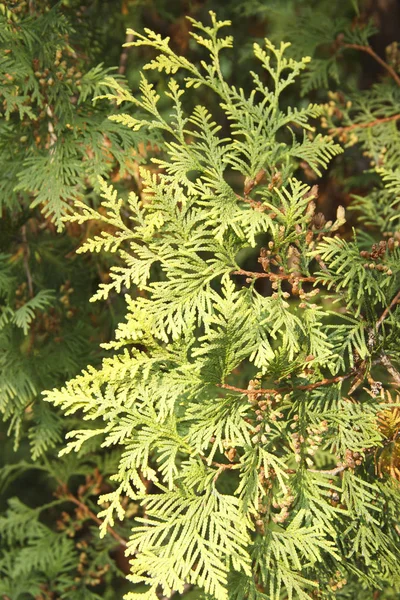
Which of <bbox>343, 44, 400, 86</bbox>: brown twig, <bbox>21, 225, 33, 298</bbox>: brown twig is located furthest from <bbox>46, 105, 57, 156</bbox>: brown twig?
<bbox>343, 44, 400, 86</bbox>: brown twig

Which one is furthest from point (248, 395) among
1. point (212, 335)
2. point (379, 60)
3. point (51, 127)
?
point (379, 60)

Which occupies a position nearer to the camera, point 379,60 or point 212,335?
point 212,335

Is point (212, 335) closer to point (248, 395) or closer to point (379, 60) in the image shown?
point (248, 395)

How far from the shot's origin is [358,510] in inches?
36.1

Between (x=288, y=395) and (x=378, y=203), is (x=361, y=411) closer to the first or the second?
(x=288, y=395)

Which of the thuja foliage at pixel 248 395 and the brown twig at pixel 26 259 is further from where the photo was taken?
the brown twig at pixel 26 259

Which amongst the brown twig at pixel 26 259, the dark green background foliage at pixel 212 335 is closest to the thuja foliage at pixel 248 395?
the dark green background foliage at pixel 212 335

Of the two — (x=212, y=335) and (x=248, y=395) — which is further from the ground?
(x=212, y=335)

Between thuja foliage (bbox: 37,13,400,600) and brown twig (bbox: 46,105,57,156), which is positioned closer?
thuja foliage (bbox: 37,13,400,600)

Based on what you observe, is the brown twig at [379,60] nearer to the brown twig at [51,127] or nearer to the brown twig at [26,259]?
the brown twig at [51,127]

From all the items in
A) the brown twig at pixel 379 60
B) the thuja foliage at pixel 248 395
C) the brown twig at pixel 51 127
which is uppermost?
the brown twig at pixel 51 127

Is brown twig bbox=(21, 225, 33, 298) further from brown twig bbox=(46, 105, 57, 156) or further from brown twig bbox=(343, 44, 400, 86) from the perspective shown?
brown twig bbox=(343, 44, 400, 86)

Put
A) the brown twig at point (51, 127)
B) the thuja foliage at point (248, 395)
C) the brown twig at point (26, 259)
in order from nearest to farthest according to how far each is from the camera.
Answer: the thuja foliage at point (248, 395)
the brown twig at point (51, 127)
the brown twig at point (26, 259)

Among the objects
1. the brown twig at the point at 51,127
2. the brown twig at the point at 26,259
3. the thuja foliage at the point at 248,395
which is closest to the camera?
the thuja foliage at the point at 248,395
